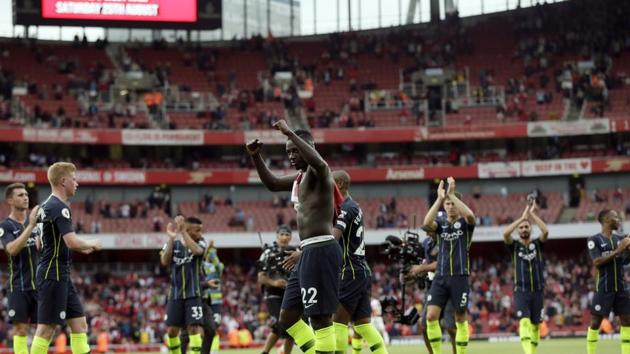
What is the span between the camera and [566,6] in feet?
194

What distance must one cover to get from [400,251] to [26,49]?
46.4 m

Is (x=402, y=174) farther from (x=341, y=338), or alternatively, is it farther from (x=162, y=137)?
(x=341, y=338)

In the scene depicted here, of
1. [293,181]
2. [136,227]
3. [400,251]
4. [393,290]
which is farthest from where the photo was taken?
[136,227]

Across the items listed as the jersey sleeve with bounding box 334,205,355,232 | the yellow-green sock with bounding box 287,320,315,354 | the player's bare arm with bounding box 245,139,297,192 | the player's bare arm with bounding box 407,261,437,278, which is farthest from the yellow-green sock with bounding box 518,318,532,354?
the player's bare arm with bounding box 245,139,297,192

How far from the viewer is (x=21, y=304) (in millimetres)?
13867

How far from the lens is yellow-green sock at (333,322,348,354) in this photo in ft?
40.3

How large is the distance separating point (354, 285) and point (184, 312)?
4770 mm

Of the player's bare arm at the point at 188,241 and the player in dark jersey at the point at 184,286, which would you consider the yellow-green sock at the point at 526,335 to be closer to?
the player in dark jersey at the point at 184,286

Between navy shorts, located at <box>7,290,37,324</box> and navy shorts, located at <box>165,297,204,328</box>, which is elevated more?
navy shorts, located at <box>7,290,37,324</box>

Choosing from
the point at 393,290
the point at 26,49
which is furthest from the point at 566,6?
the point at 26,49

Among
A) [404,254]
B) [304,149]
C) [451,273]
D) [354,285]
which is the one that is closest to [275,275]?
[404,254]

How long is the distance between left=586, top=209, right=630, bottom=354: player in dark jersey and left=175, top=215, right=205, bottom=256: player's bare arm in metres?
6.40

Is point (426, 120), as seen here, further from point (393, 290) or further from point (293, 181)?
point (293, 181)

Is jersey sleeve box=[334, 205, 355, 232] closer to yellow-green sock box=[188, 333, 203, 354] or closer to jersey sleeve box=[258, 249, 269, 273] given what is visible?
jersey sleeve box=[258, 249, 269, 273]
